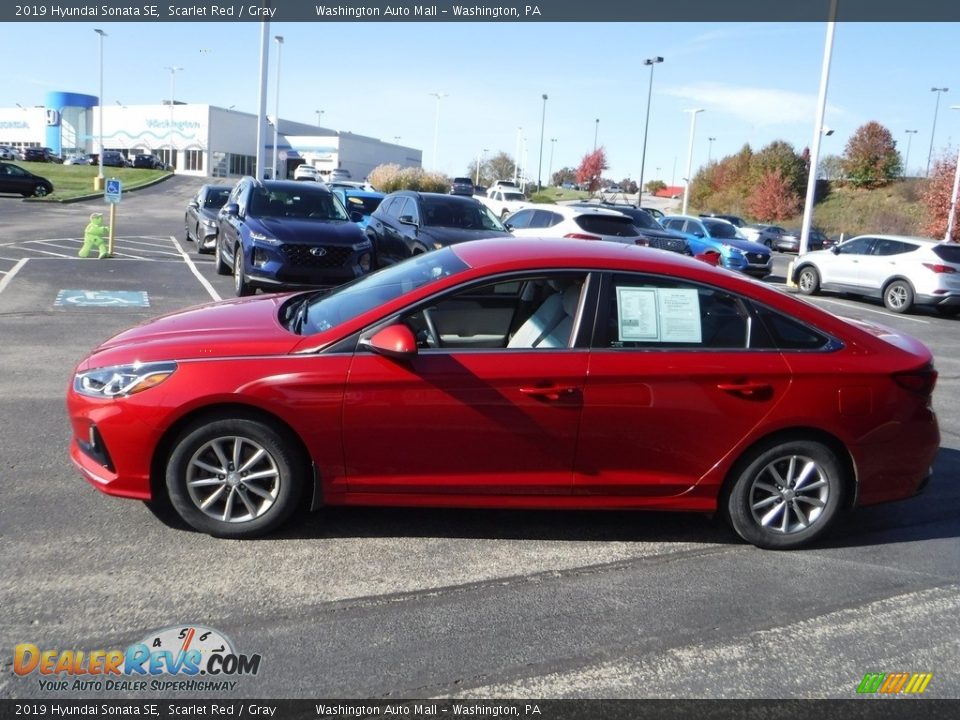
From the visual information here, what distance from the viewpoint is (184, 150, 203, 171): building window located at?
82.8 metres

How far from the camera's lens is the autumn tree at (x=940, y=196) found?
4212 cm

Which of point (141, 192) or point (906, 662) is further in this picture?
point (141, 192)

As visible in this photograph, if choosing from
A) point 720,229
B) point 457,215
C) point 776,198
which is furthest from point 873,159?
point 457,215

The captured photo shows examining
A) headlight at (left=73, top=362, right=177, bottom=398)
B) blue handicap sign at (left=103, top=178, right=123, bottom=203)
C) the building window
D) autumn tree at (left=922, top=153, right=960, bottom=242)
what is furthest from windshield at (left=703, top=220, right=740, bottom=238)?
the building window

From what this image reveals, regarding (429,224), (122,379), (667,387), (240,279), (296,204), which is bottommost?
(240,279)

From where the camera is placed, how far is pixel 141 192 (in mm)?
48625

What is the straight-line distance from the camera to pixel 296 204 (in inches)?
559

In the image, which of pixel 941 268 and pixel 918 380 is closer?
pixel 918 380

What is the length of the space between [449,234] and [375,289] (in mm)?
9269

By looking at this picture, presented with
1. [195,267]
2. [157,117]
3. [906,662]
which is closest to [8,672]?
[906,662]

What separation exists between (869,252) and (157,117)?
80.6 m

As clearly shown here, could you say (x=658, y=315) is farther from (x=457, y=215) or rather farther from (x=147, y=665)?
(x=457, y=215)

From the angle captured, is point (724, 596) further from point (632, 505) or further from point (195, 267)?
point (195, 267)

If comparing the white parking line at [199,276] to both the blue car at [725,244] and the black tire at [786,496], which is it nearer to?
the black tire at [786,496]
